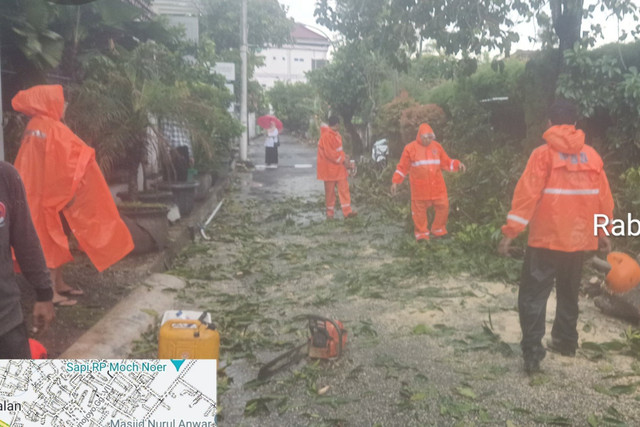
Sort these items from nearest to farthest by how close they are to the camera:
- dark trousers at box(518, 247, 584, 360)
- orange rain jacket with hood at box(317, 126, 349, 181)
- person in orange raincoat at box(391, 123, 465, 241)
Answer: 1. dark trousers at box(518, 247, 584, 360)
2. person in orange raincoat at box(391, 123, 465, 241)
3. orange rain jacket with hood at box(317, 126, 349, 181)

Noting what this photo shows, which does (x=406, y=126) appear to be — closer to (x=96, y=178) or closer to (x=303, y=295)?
(x=303, y=295)

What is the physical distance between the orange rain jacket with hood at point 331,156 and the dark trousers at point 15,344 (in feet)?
A: 27.0

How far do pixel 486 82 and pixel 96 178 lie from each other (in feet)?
24.6

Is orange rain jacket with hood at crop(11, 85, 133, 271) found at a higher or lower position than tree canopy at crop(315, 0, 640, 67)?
lower

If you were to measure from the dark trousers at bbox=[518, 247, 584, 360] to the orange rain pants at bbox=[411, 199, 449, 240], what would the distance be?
403 cm

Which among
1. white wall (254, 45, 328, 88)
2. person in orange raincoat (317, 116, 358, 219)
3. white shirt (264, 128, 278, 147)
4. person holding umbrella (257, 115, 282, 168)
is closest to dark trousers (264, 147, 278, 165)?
person holding umbrella (257, 115, 282, 168)

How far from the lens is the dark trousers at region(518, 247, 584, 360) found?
4.25 meters

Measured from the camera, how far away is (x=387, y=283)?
6.52 m

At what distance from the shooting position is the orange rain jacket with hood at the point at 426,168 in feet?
27.3

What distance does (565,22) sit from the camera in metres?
6.86

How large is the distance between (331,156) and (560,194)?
6638mm

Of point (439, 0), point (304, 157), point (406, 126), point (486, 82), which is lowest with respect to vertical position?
point (304, 157)

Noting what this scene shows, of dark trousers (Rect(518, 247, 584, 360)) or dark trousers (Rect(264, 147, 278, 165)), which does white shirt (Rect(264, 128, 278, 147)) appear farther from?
dark trousers (Rect(518, 247, 584, 360))

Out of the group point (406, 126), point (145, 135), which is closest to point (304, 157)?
point (406, 126)
